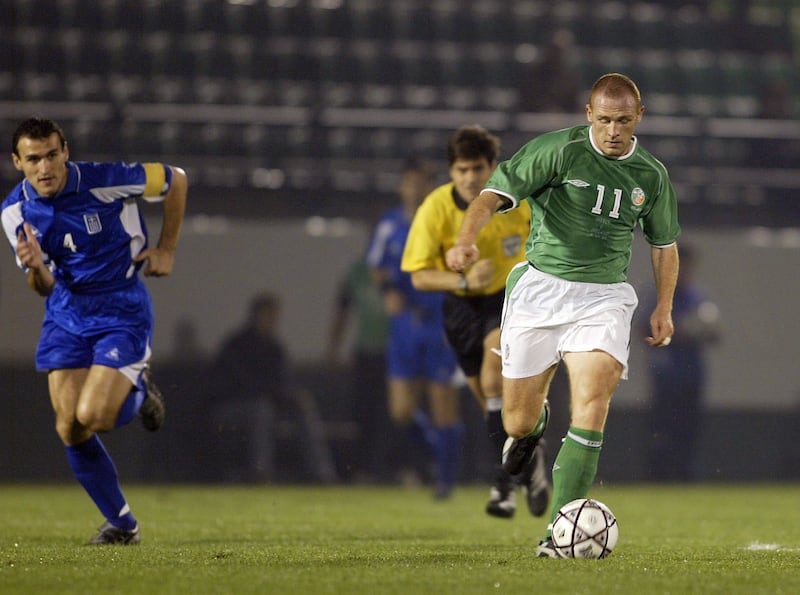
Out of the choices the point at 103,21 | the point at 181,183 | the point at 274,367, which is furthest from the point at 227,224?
the point at 181,183

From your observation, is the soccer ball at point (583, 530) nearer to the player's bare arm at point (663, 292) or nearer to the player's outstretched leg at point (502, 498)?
the player's bare arm at point (663, 292)

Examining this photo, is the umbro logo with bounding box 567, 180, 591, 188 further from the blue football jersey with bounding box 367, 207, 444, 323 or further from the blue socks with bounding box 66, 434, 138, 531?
the blue football jersey with bounding box 367, 207, 444, 323

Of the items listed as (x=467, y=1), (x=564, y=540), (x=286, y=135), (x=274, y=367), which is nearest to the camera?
(x=564, y=540)

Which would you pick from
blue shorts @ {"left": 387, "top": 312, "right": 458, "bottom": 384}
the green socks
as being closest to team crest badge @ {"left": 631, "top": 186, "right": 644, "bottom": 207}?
the green socks

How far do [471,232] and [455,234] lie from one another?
2256 mm

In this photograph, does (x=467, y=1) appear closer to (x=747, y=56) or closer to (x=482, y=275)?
(x=747, y=56)

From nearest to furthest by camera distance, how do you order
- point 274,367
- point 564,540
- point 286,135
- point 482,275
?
point 564,540
point 482,275
point 274,367
point 286,135

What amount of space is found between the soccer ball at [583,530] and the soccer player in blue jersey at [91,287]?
7.12 feet

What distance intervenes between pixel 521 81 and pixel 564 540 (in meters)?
9.49

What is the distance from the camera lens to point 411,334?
11.0 metres

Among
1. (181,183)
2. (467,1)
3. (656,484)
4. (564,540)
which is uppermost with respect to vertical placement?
(467,1)

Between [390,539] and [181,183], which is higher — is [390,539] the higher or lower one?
the lower one

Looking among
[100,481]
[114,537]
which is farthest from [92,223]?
[114,537]

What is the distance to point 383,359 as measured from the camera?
11.7 meters
